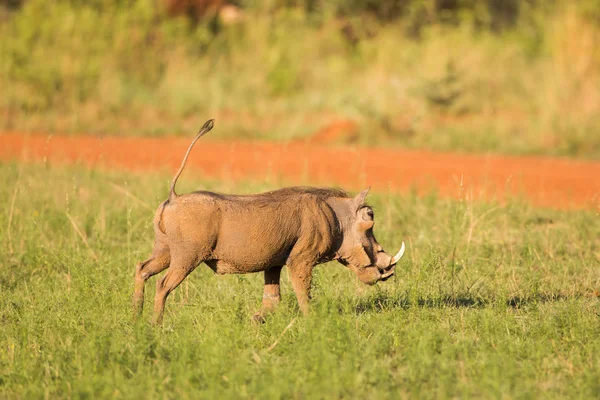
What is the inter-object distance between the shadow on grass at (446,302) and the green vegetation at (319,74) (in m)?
6.21

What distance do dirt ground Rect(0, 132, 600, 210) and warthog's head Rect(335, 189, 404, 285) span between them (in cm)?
325

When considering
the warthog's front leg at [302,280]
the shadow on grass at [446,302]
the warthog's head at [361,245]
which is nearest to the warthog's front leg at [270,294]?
the warthog's front leg at [302,280]

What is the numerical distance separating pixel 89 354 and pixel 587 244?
3785 millimetres

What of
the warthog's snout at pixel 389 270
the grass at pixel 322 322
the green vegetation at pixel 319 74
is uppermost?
the green vegetation at pixel 319 74

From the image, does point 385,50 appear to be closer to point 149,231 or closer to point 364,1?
point 364,1

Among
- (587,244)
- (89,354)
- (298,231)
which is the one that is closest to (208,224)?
(298,231)

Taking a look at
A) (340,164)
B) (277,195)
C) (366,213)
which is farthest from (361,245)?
(340,164)

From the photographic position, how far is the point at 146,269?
4707 mm

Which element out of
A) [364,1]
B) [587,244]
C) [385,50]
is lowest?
[587,244]

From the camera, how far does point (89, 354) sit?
4285 mm

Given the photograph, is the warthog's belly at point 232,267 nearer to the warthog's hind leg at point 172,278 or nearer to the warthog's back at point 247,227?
the warthog's back at point 247,227

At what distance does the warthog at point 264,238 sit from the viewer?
449 cm

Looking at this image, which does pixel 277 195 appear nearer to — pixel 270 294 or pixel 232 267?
pixel 232 267

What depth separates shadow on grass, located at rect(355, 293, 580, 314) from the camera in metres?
5.18
